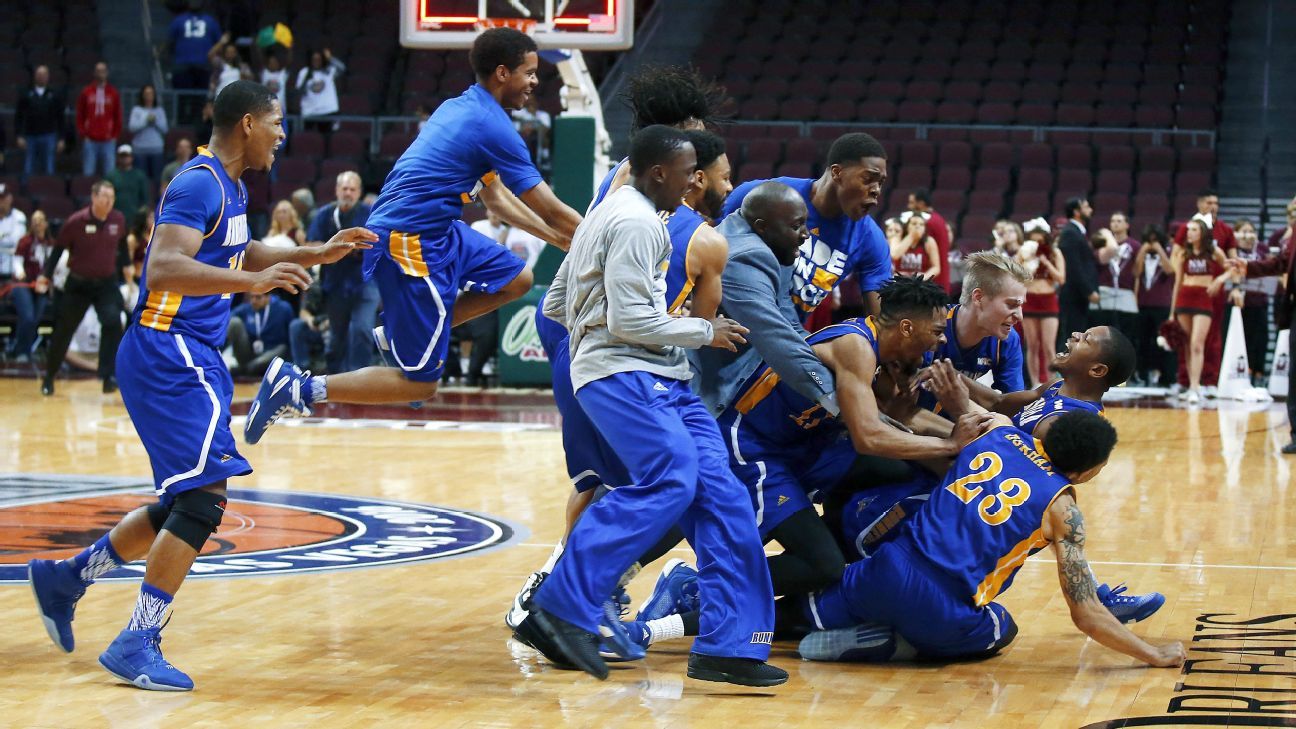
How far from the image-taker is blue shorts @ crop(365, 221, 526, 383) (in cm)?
576

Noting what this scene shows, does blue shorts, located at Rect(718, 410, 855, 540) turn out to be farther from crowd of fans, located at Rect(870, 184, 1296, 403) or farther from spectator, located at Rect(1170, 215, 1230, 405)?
spectator, located at Rect(1170, 215, 1230, 405)

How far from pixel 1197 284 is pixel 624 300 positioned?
11089 mm

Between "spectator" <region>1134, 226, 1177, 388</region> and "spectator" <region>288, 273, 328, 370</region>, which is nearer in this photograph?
"spectator" <region>288, 273, 328, 370</region>

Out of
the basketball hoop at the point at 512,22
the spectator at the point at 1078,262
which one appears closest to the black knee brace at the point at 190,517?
the basketball hoop at the point at 512,22

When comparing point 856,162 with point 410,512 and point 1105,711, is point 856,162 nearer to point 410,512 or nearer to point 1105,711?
point 1105,711

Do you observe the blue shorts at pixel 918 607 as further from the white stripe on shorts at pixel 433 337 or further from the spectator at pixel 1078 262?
the spectator at pixel 1078 262

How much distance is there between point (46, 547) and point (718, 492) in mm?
3193

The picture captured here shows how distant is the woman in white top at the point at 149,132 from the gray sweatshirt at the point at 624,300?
15567mm

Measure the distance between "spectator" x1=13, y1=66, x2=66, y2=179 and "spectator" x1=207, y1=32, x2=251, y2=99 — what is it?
5.94 feet

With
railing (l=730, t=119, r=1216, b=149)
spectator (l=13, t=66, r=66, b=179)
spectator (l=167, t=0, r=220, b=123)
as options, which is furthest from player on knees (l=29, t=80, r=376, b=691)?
spectator (l=167, t=0, r=220, b=123)

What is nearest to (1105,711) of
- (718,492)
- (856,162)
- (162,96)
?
(718,492)

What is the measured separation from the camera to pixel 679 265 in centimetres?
478

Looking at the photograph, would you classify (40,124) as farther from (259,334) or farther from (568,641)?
(568,641)

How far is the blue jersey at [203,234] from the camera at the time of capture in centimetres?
446
